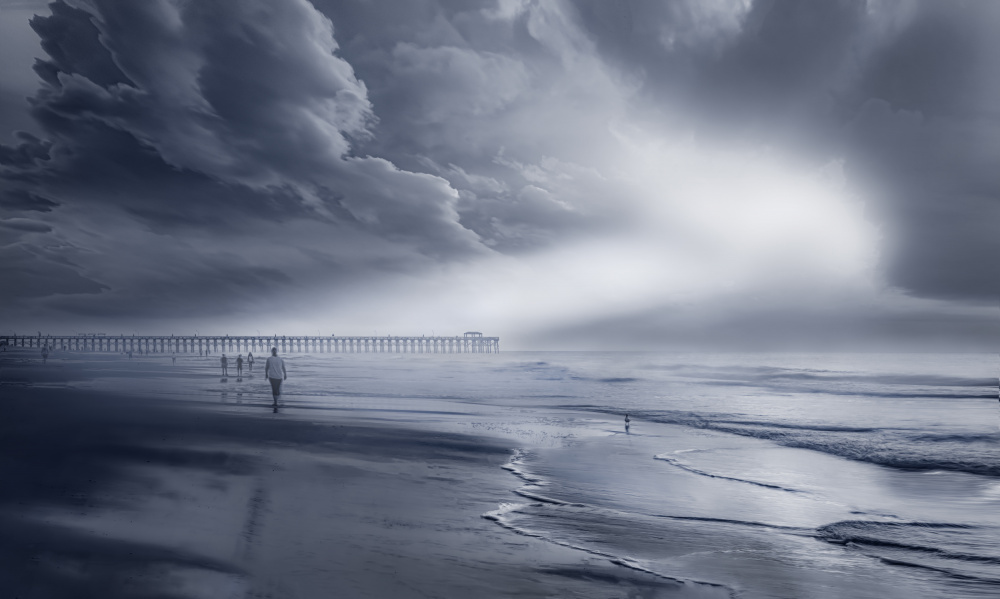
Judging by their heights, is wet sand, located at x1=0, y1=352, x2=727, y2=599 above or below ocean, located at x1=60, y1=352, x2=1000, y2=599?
above

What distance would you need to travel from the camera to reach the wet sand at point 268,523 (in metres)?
5.80

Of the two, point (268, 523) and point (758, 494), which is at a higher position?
point (268, 523)

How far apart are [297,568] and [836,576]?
5788mm

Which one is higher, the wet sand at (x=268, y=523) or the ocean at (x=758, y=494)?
the wet sand at (x=268, y=523)

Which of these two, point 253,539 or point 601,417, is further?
point 601,417

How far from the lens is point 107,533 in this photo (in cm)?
707

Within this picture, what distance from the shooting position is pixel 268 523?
7840 mm

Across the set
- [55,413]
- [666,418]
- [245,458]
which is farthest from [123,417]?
[666,418]

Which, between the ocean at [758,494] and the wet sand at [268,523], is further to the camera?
the ocean at [758,494]

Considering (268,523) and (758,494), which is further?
(758,494)

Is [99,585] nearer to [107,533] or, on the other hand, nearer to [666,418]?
[107,533]

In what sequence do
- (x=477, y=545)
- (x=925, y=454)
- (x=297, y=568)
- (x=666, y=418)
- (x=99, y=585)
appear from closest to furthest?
(x=99, y=585)
(x=297, y=568)
(x=477, y=545)
(x=925, y=454)
(x=666, y=418)

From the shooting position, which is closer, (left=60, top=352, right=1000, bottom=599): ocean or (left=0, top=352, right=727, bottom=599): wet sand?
(left=0, top=352, right=727, bottom=599): wet sand

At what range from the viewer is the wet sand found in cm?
580
